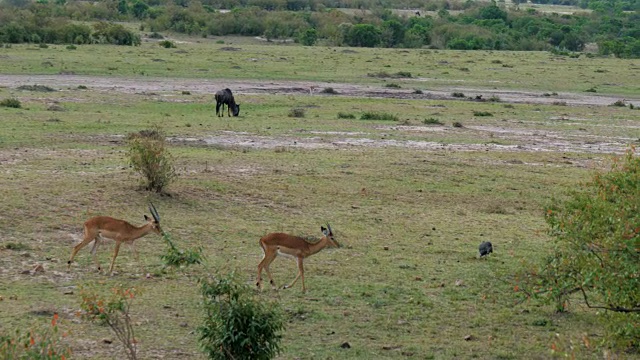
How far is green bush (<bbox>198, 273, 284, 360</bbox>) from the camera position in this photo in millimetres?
8117

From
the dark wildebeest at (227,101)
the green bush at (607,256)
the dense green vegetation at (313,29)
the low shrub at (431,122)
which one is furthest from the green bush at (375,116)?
the dense green vegetation at (313,29)

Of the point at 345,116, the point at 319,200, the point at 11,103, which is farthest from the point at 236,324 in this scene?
the point at 345,116

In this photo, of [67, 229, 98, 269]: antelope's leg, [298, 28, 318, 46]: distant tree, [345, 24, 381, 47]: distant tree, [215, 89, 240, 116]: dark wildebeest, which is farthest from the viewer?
[298, 28, 318, 46]: distant tree

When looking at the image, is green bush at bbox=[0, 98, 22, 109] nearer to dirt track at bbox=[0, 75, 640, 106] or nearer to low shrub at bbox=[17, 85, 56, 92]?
low shrub at bbox=[17, 85, 56, 92]

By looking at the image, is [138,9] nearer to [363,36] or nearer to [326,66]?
[363,36]

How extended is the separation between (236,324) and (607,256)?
323 centimetres

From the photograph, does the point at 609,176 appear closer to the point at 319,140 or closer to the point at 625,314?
the point at 625,314

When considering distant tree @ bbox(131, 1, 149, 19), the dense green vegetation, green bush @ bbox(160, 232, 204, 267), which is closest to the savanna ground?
green bush @ bbox(160, 232, 204, 267)

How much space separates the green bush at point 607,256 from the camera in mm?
8398

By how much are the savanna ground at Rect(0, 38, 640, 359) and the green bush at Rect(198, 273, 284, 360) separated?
120 cm

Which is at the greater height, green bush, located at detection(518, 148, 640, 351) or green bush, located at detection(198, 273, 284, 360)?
green bush, located at detection(518, 148, 640, 351)

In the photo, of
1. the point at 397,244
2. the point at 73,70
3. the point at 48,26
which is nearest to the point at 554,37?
the point at 48,26

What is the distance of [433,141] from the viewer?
24609 mm

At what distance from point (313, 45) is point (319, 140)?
138ft
